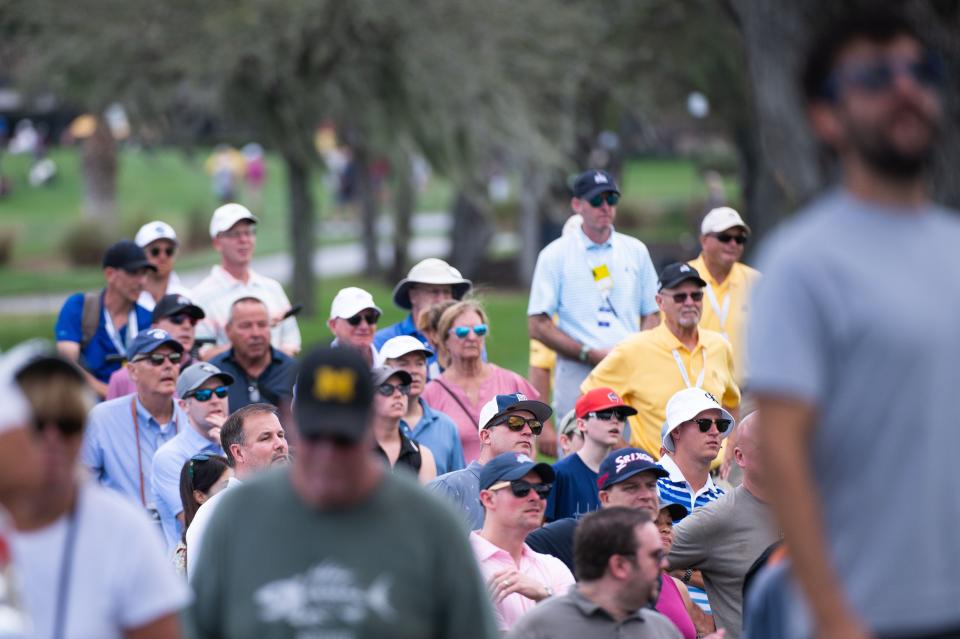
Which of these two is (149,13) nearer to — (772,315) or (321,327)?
(321,327)

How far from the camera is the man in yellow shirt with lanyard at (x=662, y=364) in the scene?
30.6 ft

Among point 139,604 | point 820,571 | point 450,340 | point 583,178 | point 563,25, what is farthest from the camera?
point 563,25

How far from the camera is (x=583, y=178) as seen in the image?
1031 cm

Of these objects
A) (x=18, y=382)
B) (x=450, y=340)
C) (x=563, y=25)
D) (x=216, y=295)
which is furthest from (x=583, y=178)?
(x=563, y=25)

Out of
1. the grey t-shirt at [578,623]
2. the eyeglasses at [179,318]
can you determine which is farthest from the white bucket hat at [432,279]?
the grey t-shirt at [578,623]

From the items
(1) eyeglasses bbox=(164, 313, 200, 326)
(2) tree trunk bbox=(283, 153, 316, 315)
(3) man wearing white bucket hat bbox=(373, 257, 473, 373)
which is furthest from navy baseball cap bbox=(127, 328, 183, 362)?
(2) tree trunk bbox=(283, 153, 316, 315)

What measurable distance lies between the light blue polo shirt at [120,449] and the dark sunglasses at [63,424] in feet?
15.6

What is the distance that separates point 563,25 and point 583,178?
12997 mm

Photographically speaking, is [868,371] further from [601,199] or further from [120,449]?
[601,199]

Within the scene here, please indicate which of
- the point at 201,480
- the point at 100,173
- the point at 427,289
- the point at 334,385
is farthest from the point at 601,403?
the point at 100,173

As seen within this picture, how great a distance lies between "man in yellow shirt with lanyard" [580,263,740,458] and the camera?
368 inches

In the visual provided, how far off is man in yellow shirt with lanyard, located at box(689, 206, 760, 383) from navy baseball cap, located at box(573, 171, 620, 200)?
2.09ft

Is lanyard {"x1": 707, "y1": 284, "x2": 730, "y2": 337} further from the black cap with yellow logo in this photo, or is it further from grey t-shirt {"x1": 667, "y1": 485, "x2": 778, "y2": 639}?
the black cap with yellow logo

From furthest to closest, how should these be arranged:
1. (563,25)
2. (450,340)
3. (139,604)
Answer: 1. (563,25)
2. (450,340)
3. (139,604)
